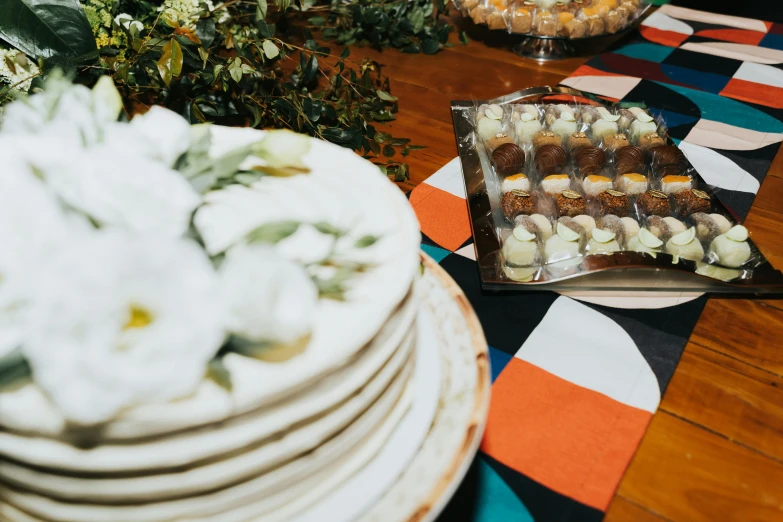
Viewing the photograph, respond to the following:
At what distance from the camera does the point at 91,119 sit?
41 centimetres

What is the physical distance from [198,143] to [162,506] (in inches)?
10.1

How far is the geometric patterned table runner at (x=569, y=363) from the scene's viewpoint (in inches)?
23.2

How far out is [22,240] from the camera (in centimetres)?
34

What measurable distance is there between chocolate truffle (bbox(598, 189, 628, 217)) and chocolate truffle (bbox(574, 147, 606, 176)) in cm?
9

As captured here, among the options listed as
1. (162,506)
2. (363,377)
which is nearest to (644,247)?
(363,377)

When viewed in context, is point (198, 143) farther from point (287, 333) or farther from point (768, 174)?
point (768, 174)

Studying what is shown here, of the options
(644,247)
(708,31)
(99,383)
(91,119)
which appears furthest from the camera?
(708,31)

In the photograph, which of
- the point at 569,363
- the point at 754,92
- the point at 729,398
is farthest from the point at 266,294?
the point at 754,92

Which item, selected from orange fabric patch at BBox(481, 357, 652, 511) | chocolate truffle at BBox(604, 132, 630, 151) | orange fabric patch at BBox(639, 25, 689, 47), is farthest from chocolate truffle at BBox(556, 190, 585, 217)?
orange fabric patch at BBox(639, 25, 689, 47)

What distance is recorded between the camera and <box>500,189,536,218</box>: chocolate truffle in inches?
36.6

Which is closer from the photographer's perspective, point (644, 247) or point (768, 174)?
point (644, 247)

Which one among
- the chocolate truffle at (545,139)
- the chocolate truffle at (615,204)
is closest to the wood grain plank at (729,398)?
the chocolate truffle at (615,204)

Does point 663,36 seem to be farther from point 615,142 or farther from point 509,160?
point 509,160

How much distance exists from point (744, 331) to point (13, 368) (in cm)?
84
